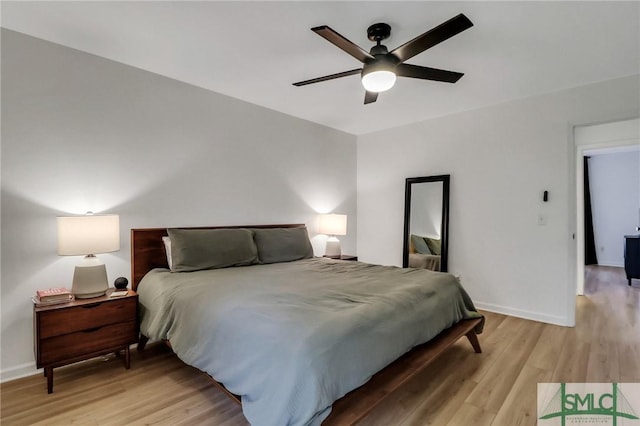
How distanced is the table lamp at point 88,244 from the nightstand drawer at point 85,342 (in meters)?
0.26

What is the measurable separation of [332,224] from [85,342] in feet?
9.33

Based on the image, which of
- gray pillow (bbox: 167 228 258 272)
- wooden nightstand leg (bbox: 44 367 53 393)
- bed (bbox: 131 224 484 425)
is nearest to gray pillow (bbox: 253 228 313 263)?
gray pillow (bbox: 167 228 258 272)

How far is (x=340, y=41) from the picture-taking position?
5.96 ft

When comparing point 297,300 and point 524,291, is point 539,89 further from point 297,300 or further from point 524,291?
point 297,300

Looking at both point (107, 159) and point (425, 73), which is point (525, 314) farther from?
point (107, 159)

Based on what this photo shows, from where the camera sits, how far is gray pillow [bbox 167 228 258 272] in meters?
2.64

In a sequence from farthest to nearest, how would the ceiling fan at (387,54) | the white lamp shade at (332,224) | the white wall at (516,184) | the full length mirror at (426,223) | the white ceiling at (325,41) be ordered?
the white lamp shade at (332,224), the full length mirror at (426,223), the white wall at (516,184), the white ceiling at (325,41), the ceiling fan at (387,54)

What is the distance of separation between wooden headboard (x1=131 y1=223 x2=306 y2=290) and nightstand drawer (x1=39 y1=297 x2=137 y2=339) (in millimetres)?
441

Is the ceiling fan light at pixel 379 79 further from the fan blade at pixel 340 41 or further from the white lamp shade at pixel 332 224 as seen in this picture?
the white lamp shade at pixel 332 224

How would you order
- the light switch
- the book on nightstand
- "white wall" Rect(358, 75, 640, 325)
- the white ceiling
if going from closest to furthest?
the white ceiling → the book on nightstand → "white wall" Rect(358, 75, 640, 325) → the light switch

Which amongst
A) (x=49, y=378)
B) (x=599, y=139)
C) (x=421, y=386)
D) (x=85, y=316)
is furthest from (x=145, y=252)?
(x=599, y=139)

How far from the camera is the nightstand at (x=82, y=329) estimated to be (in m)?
1.97

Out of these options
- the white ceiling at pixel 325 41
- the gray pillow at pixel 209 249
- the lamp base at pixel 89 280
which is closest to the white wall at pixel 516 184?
the white ceiling at pixel 325 41

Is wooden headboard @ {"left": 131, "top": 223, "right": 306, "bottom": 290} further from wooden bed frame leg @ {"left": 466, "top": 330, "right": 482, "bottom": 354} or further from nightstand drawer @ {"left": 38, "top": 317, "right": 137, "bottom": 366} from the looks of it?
Result: wooden bed frame leg @ {"left": 466, "top": 330, "right": 482, "bottom": 354}
